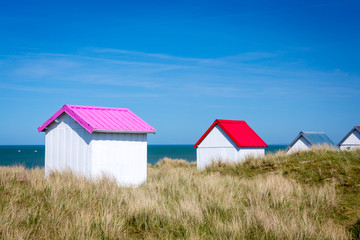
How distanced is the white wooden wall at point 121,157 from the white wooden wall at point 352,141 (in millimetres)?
29074

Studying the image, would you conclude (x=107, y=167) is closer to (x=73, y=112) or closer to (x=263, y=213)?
(x=73, y=112)

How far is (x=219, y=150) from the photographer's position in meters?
25.8

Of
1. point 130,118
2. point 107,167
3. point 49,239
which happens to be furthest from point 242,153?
point 49,239

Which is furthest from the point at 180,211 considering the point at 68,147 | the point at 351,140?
the point at 351,140

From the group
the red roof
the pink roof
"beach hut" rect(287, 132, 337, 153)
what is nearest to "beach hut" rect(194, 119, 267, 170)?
the red roof

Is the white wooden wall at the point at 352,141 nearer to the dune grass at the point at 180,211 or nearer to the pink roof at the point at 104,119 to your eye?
the dune grass at the point at 180,211

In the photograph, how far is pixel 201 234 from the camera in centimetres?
800

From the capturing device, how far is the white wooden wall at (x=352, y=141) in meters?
38.5

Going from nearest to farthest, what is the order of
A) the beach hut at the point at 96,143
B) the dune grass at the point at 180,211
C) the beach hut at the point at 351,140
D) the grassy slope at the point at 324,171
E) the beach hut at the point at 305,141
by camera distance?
the dune grass at the point at 180,211
the grassy slope at the point at 324,171
the beach hut at the point at 96,143
the beach hut at the point at 305,141
the beach hut at the point at 351,140

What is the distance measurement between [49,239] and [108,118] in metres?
9.25

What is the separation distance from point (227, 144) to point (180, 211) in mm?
16497

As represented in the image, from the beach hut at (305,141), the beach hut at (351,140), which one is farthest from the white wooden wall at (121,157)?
the beach hut at (351,140)

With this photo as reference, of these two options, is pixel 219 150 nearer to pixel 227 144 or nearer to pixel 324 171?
pixel 227 144

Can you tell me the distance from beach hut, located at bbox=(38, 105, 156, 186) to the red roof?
31.6 ft
